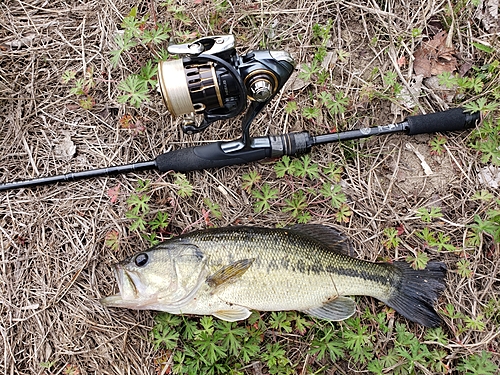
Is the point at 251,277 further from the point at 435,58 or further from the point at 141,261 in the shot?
the point at 435,58

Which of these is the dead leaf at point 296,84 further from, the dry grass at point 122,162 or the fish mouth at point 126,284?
the fish mouth at point 126,284

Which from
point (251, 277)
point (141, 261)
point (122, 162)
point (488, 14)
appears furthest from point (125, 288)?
point (488, 14)

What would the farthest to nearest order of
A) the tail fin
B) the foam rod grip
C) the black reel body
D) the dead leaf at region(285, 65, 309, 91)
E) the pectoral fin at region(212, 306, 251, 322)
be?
the dead leaf at region(285, 65, 309, 91), the foam rod grip, the tail fin, the pectoral fin at region(212, 306, 251, 322), the black reel body

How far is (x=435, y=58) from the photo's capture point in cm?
421

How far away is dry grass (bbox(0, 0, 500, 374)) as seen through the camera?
146 inches

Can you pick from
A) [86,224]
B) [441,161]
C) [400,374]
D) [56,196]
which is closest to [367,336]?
[400,374]

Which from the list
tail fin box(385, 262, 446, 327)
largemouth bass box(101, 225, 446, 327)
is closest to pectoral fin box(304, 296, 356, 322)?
largemouth bass box(101, 225, 446, 327)

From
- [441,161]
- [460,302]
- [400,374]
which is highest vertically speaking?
[441,161]

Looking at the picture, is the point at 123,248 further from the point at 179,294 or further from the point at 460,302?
the point at 460,302

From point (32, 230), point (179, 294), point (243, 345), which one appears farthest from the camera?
point (32, 230)

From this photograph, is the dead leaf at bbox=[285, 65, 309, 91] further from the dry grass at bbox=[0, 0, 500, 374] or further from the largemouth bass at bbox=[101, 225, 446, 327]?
the largemouth bass at bbox=[101, 225, 446, 327]

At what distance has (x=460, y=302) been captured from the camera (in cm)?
380

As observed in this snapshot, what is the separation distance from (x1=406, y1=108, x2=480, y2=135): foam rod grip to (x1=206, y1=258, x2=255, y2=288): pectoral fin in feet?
6.11

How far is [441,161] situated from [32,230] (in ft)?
12.0
